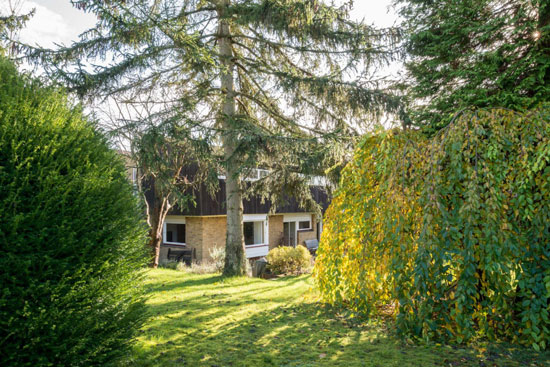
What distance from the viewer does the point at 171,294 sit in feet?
25.6

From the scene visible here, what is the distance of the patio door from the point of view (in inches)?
834

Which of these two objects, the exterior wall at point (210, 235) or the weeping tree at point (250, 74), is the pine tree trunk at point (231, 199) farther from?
the exterior wall at point (210, 235)

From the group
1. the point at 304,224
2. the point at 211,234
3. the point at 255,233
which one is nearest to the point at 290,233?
the point at 304,224

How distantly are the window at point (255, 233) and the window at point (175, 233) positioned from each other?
3306mm

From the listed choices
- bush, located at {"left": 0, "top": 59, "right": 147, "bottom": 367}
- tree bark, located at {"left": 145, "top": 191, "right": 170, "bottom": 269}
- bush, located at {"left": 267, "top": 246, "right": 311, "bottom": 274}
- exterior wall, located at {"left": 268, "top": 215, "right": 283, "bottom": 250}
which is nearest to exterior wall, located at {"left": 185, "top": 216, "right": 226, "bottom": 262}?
tree bark, located at {"left": 145, "top": 191, "right": 170, "bottom": 269}

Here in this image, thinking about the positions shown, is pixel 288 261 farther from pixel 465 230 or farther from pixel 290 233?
pixel 465 230

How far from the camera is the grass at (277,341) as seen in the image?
159 inches

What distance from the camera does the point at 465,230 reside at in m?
3.51

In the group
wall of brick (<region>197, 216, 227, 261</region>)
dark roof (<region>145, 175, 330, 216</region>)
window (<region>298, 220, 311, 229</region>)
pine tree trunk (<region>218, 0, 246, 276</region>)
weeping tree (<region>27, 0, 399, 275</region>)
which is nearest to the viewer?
weeping tree (<region>27, 0, 399, 275</region>)

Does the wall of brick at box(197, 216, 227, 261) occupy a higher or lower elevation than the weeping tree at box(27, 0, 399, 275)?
lower

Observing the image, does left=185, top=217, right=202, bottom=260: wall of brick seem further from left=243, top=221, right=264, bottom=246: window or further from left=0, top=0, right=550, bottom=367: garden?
left=0, top=0, right=550, bottom=367: garden

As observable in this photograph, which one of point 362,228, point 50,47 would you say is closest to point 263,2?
point 50,47

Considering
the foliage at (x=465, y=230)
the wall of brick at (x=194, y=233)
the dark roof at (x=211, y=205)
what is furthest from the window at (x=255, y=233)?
the foliage at (x=465, y=230)

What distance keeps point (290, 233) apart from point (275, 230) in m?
1.51
